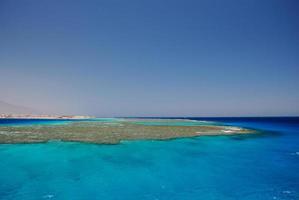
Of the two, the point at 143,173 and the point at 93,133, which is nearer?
the point at 143,173

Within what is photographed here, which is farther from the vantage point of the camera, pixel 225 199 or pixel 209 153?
pixel 209 153

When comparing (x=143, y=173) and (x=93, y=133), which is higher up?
(x=93, y=133)

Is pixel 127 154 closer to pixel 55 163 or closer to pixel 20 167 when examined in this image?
pixel 55 163

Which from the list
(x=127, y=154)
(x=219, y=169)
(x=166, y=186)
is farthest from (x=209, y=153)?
(x=166, y=186)

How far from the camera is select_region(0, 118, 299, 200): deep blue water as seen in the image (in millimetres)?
10148

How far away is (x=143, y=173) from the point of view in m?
Result: 13.4

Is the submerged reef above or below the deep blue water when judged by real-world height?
above

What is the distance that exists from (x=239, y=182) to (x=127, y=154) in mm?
9282

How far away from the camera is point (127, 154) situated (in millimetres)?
18203

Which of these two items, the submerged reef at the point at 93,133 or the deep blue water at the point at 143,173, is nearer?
the deep blue water at the point at 143,173

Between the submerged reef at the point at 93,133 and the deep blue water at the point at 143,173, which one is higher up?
the submerged reef at the point at 93,133

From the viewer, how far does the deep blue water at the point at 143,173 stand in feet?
33.3

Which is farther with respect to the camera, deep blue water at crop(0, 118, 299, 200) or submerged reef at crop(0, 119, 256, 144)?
submerged reef at crop(0, 119, 256, 144)

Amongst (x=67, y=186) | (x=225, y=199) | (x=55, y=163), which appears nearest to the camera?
(x=225, y=199)
